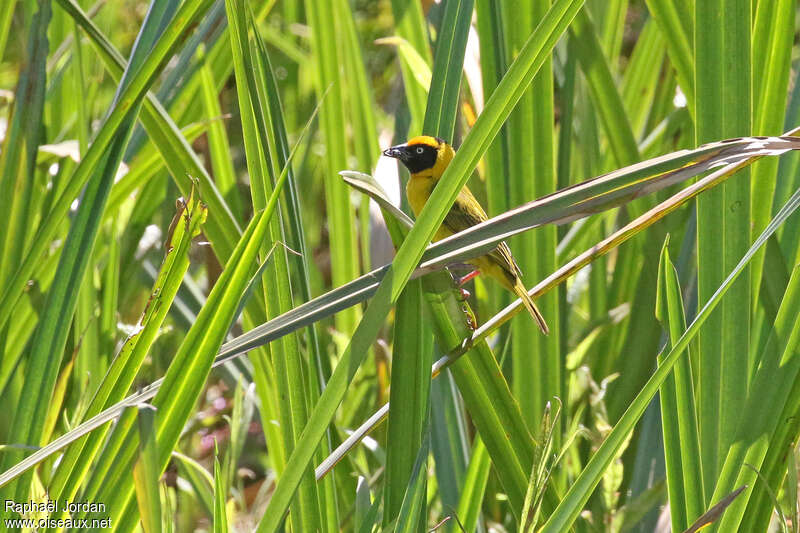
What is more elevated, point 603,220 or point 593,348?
point 603,220

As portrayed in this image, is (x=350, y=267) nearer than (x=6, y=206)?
No

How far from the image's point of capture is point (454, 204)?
199cm

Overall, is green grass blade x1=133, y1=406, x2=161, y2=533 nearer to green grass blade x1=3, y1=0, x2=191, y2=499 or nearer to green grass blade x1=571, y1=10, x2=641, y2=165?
green grass blade x1=3, y1=0, x2=191, y2=499

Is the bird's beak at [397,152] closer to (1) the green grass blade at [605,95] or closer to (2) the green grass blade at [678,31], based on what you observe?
(1) the green grass blade at [605,95]

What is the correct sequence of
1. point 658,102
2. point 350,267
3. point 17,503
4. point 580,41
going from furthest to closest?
point 658,102 < point 350,267 < point 580,41 < point 17,503

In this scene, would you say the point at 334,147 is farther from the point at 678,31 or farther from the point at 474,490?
the point at 474,490

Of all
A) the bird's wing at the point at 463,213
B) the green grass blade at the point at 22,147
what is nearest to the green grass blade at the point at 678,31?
the bird's wing at the point at 463,213

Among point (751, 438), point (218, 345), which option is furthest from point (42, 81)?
point (751, 438)

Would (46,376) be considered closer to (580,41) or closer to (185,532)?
(185,532)

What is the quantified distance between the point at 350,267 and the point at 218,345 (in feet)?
3.44

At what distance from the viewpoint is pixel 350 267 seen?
1.94 metres

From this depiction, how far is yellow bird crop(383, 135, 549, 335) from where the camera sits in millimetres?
1715

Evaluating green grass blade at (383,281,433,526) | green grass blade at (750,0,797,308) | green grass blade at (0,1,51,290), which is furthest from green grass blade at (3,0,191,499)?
green grass blade at (750,0,797,308)

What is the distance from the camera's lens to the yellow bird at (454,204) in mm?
1715
